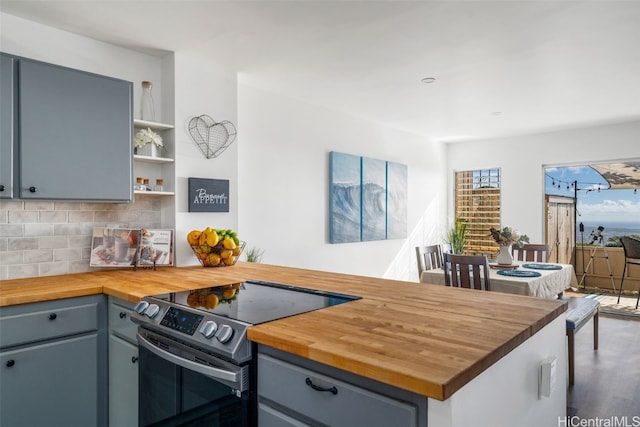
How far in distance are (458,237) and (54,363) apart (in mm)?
5732

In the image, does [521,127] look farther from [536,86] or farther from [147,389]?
[147,389]

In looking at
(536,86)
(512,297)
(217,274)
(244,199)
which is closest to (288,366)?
(512,297)

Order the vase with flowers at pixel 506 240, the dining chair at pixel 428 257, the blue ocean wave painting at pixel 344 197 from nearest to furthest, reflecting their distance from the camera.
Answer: the vase with flowers at pixel 506 240, the dining chair at pixel 428 257, the blue ocean wave painting at pixel 344 197

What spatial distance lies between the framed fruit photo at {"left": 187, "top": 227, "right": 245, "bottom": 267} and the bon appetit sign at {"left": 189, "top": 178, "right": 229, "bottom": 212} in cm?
25

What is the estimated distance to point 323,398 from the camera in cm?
114

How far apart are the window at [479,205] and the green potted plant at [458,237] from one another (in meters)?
0.17

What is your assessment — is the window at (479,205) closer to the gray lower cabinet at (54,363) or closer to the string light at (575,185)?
the string light at (575,185)

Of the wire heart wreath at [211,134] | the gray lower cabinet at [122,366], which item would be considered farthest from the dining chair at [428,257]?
the gray lower cabinet at [122,366]

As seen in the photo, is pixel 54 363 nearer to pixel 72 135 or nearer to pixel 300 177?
pixel 72 135

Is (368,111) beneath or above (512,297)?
above

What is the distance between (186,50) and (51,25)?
80cm

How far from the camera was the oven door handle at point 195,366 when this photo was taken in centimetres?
131

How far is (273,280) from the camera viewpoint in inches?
90.3

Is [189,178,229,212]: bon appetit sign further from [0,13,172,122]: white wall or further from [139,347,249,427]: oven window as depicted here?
[139,347,249,427]: oven window
